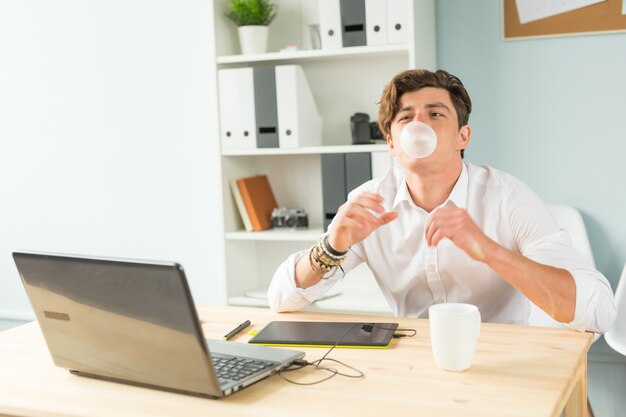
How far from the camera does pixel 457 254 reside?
1899mm

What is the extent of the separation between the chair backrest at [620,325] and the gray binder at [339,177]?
989 millimetres

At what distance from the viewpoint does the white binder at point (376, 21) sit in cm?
280

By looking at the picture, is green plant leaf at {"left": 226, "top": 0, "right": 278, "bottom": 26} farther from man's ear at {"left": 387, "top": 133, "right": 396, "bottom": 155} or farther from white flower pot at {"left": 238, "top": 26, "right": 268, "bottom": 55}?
man's ear at {"left": 387, "top": 133, "right": 396, "bottom": 155}

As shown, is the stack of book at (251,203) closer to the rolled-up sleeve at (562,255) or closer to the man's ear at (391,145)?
the man's ear at (391,145)

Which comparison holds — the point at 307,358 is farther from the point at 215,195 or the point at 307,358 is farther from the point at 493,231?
the point at 215,195

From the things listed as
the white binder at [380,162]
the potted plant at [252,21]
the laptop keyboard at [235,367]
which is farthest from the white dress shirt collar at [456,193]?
the potted plant at [252,21]

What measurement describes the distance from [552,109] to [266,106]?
1.08 meters

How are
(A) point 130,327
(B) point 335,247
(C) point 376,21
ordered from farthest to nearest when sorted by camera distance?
(C) point 376,21
(B) point 335,247
(A) point 130,327

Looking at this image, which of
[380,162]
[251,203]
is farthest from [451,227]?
[251,203]

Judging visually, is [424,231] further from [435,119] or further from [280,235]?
[280,235]

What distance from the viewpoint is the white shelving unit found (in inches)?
119

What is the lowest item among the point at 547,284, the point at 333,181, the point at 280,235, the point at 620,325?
the point at 620,325

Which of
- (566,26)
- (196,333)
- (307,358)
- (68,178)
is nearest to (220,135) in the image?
(68,178)

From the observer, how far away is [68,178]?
3.85 metres
